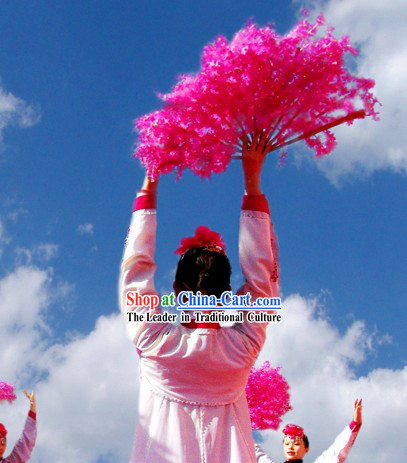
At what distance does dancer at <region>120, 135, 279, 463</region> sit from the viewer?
2.96 m

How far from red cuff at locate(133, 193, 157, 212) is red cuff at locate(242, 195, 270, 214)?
1.58ft

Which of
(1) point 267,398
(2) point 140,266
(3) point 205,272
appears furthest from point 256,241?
(1) point 267,398

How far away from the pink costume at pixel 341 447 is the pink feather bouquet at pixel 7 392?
9.28 feet

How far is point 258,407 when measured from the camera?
5.47 meters

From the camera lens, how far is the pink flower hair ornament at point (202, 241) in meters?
3.45

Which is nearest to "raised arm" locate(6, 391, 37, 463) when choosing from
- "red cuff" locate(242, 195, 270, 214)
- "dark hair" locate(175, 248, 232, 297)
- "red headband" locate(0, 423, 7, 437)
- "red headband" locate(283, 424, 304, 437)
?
"red headband" locate(0, 423, 7, 437)

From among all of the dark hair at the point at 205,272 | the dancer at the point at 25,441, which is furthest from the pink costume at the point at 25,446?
the dark hair at the point at 205,272

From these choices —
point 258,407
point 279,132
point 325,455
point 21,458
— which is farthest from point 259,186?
point 21,458

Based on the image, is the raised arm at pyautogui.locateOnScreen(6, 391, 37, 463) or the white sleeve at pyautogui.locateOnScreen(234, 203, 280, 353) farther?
the raised arm at pyautogui.locateOnScreen(6, 391, 37, 463)

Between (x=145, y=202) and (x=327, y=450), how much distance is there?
459 centimetres

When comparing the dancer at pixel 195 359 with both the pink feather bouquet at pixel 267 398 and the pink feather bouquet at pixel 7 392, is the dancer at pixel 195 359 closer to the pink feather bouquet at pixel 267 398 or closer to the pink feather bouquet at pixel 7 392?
the pink feather bouquet at pixel 267 398

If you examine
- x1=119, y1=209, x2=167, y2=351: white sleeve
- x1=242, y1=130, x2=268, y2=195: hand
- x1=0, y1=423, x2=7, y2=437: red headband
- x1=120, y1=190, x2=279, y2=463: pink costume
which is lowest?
x1=120, y1=190, x2=279, y2=463: pink costume

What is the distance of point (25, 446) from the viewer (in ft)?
23.3

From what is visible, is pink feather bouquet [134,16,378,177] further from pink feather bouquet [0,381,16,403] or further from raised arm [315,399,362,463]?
pink feather bouquet [0,381,16,403]
